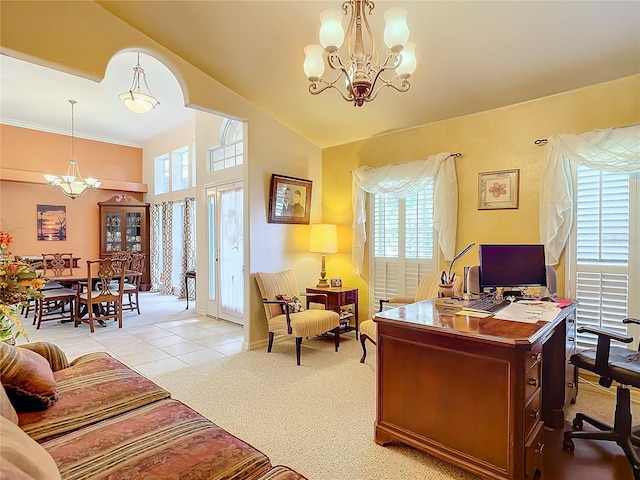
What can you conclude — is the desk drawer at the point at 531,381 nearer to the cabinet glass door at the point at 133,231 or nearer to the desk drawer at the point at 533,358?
the desk drawer at the point at 533,358

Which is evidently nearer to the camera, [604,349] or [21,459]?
[21,459]

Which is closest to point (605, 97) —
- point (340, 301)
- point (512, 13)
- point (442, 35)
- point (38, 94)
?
point (512, 13)

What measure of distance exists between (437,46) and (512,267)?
198cm

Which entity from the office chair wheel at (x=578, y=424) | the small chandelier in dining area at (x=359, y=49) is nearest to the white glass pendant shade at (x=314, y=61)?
the small chandelier in dining area at (x=359, y=49)

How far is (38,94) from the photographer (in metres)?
6.25

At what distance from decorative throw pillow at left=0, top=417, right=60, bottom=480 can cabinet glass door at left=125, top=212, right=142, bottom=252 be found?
8.92 metres

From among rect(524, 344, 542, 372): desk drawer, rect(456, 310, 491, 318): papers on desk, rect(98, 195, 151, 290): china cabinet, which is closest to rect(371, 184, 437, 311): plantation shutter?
rect(456, 310, 491, 318): papers on desk

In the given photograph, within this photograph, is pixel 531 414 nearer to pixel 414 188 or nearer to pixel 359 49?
pixel 359 49

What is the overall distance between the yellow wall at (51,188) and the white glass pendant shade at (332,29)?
8.09 meters

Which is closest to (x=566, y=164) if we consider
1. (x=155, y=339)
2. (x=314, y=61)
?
(x=314, y=61)

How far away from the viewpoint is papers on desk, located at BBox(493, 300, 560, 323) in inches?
87.0

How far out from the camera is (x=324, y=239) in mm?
4734

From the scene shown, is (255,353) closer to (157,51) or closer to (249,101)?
(249,101)

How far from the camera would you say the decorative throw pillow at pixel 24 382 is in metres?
1.69
